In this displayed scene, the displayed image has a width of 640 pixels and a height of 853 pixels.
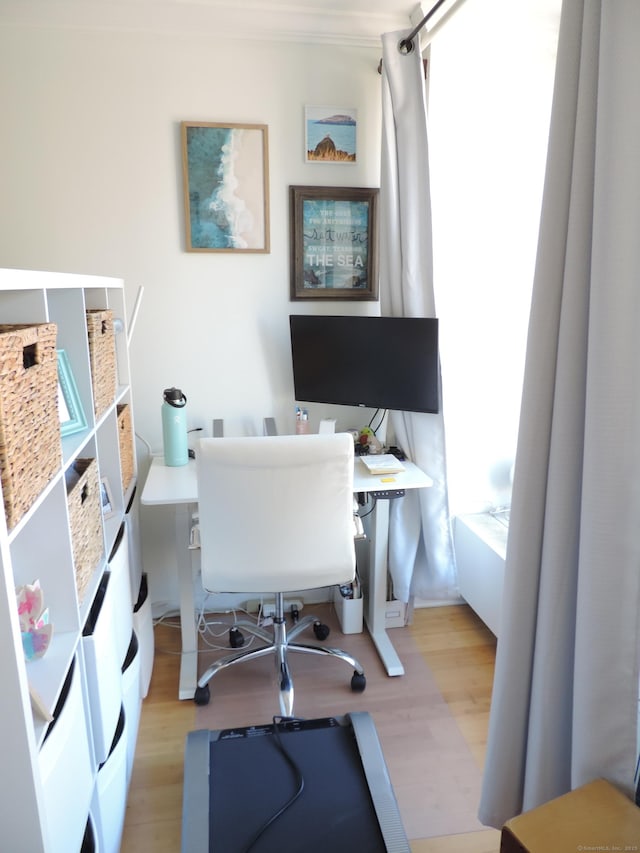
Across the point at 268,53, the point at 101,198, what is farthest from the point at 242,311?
the point at 268,53

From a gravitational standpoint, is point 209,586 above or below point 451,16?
below

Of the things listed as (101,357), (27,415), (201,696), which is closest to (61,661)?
(27,415)

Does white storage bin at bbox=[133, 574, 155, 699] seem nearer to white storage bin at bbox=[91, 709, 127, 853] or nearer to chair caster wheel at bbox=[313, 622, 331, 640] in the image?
white storage bin at bbox=[91, 709, 127, 853]

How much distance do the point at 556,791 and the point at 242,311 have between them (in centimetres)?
195

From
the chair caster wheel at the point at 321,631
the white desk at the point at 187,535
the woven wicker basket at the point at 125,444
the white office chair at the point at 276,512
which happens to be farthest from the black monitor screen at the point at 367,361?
the chair caster wheel at the point at 321,631

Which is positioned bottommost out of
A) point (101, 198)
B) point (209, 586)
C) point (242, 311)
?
point (209, 586)

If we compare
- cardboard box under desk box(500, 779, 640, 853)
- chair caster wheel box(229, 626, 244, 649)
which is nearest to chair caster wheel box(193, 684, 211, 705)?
chair caster wheel box(229, 626, 244, 649)

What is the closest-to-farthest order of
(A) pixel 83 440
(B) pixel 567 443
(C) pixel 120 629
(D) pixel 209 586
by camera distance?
(B) pixel 567 443, (A) pixel 83 440, (C) pixel 120 629, (D) pixel 209 586

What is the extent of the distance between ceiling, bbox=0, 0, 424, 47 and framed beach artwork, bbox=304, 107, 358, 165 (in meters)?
0.26

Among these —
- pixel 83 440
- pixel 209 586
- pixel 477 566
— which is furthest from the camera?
pixel 477 566

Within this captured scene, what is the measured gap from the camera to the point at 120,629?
1699 mm

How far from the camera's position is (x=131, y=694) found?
6.01ft

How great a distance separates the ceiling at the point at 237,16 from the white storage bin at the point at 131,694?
7.24 ft

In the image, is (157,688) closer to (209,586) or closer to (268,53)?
(209,586)
